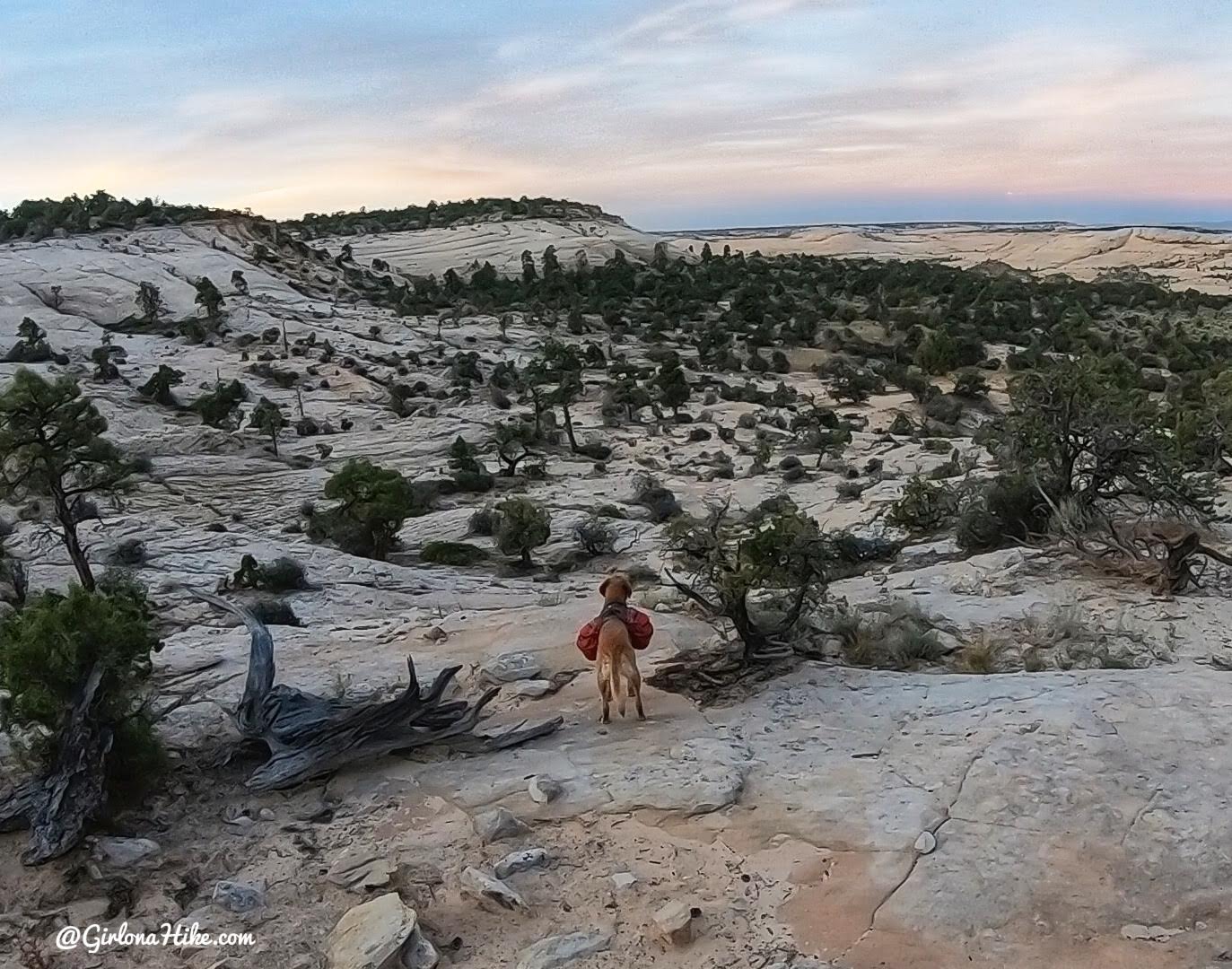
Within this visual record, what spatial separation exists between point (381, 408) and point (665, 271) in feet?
85.4

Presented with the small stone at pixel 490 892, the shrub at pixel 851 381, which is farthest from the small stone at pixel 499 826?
the shrub at pixel 851 381

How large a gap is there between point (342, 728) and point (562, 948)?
256 cm

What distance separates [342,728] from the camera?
6270 mm

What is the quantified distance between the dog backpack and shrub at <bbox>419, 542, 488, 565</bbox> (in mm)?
9203

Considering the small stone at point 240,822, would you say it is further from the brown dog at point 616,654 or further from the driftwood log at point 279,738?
the brown dog at point 616,654

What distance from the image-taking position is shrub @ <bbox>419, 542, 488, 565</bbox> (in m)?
15.6

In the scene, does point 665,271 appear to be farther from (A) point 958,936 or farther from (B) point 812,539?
(A) point 958,936

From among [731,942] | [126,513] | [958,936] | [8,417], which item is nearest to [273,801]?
[731,942]

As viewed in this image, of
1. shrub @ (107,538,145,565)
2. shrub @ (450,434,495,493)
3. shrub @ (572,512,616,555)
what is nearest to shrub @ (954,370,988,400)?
shrub @ (450,434,495,493)

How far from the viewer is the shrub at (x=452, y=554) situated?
615 inches

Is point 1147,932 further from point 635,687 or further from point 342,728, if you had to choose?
point 342,728

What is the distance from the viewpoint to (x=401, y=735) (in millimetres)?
6340

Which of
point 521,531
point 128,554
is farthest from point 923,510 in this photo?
point 128,554

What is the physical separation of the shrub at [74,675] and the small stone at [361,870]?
158 centimetres
